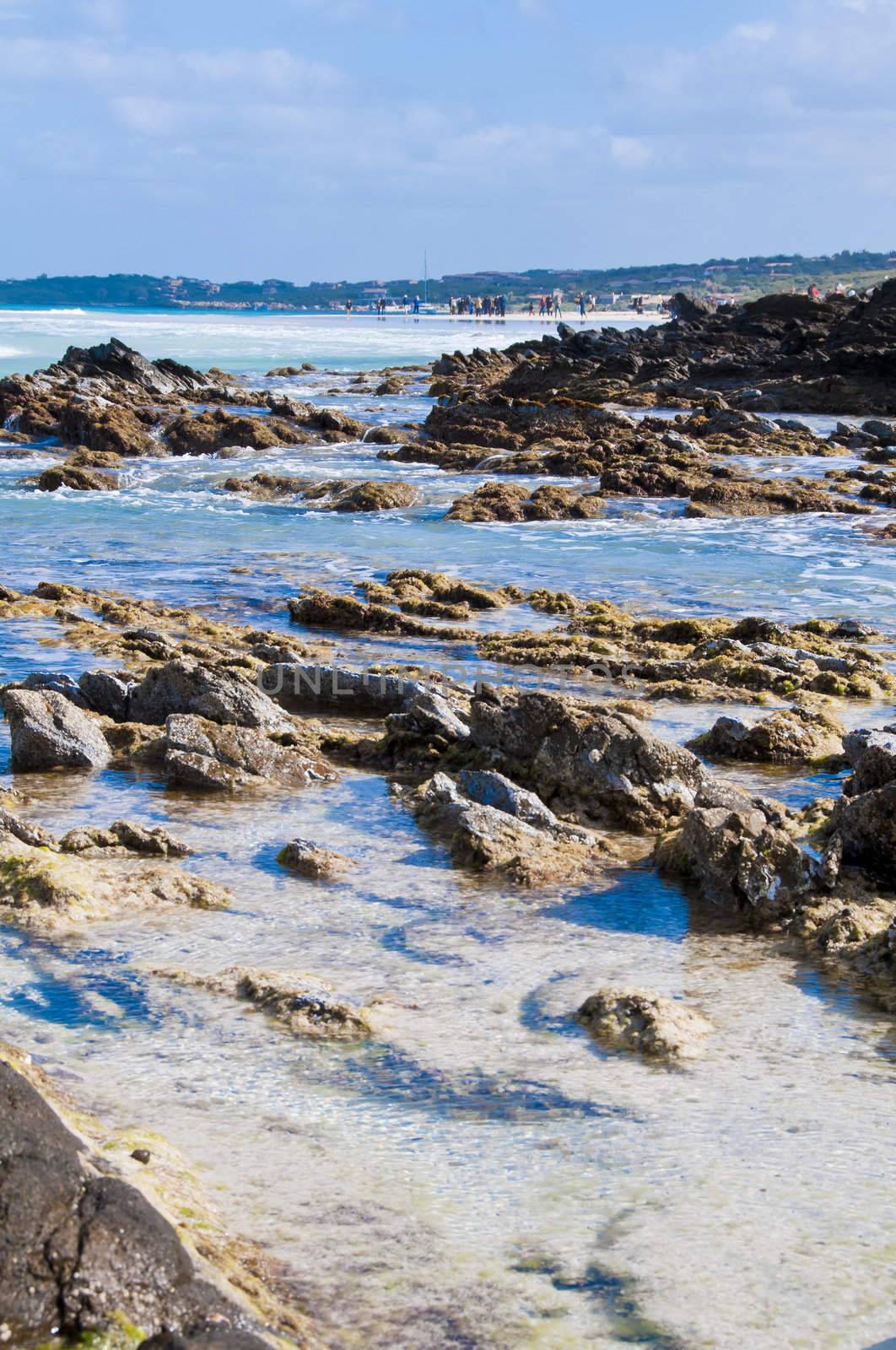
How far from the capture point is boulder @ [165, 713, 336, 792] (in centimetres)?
849

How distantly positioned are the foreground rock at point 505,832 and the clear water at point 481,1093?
171 mm

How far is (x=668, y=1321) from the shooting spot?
139 inches

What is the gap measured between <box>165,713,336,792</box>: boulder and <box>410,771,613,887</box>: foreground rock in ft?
3.54

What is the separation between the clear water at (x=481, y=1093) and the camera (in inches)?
144

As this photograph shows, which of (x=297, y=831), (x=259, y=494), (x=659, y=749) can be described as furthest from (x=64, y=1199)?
(x=259, y=494)

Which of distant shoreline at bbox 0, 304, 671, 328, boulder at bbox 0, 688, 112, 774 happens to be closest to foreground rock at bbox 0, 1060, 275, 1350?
boulder at bbox 0, 688, 112, 774

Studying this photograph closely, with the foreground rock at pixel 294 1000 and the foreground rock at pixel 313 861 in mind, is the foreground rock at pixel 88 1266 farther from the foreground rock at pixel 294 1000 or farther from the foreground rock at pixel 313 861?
the foreground rock at pixel 313 861

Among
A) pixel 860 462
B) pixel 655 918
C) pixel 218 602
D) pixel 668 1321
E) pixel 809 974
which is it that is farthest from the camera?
pixel 860 462

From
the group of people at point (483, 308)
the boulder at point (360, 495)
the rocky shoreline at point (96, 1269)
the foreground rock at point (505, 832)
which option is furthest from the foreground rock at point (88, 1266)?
the group of people at point (483, 308)

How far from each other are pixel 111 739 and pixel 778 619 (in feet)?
26.6

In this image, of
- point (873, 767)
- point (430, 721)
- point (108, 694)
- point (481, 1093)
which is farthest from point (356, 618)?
point (481, 1093)

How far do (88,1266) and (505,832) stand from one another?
14.6 ft

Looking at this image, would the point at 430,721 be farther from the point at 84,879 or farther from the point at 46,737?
the point at 84,879

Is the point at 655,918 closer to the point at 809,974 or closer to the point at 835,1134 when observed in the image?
the point at 809,974
